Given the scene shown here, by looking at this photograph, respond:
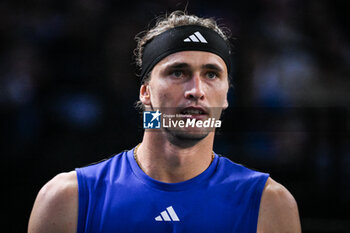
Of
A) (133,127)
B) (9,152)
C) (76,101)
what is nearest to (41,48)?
(76,101)

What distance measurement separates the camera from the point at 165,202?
2.71 metres

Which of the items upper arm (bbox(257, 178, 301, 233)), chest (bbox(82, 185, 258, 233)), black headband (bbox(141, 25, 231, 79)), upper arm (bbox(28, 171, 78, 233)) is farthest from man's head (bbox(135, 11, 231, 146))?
upper arm (bbox(28, 171, 78, 233))

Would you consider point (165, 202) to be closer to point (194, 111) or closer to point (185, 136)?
point (185, 136)

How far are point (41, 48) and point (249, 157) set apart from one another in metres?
3.37

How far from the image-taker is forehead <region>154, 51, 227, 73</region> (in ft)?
9.09

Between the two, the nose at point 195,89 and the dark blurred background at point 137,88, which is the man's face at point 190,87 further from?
the dark blurred background at point 137,88

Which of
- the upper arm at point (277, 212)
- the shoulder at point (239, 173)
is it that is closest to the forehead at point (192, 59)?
the shoulder at point (239, 173)

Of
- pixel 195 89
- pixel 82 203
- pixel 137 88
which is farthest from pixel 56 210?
pixel 137 88

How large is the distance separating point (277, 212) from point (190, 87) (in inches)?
42.2

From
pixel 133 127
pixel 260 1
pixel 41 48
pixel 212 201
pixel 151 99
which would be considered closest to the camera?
pixel 212 201

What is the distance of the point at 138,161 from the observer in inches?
115

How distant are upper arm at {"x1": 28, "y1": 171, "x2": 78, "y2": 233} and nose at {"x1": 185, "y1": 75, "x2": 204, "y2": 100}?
103 cm

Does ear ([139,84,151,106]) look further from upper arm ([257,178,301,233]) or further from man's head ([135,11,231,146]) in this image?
upper arm ([257,178,301,233])

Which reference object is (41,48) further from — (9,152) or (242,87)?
(242,87)
